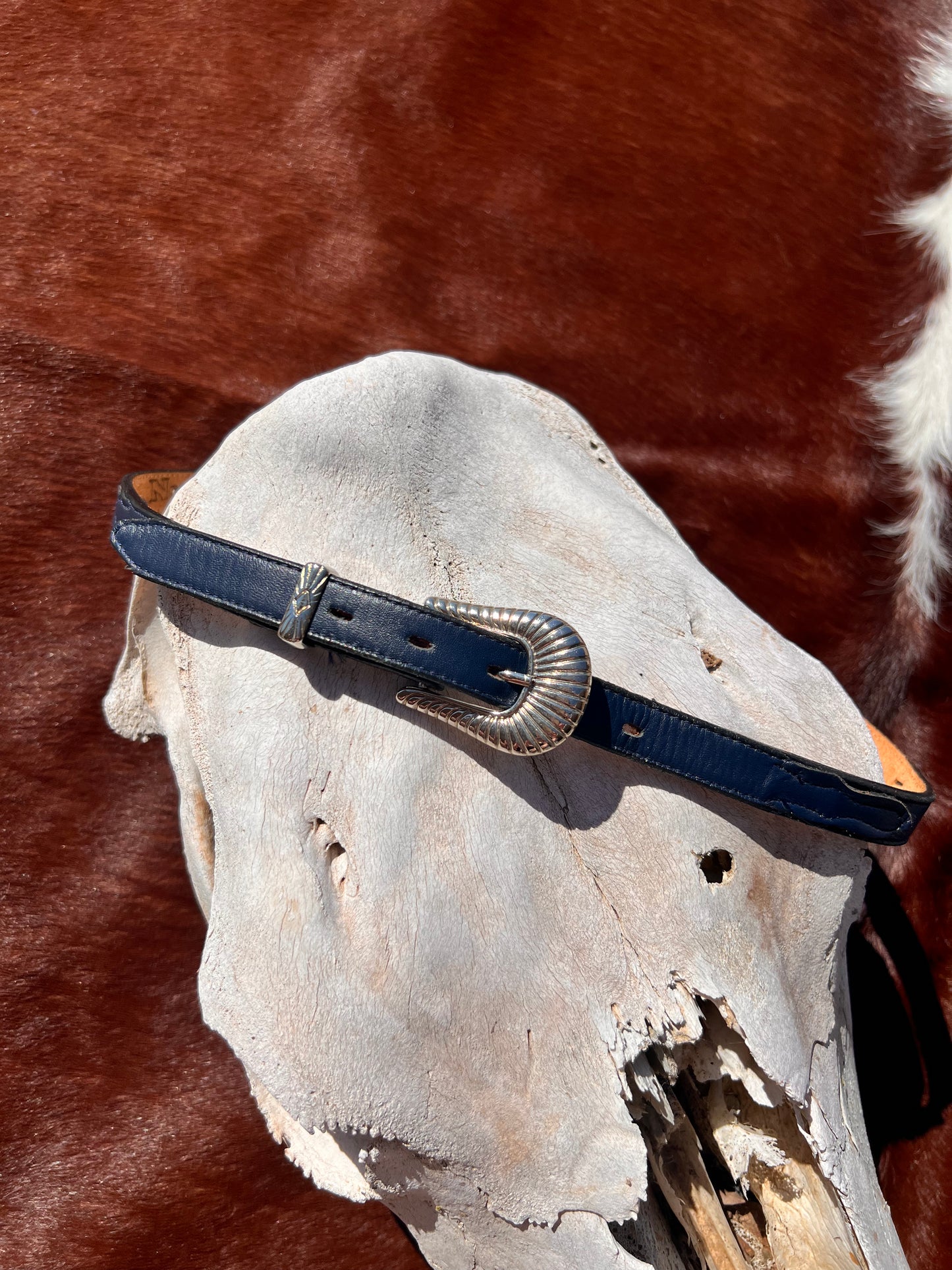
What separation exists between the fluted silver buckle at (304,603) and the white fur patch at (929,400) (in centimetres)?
73

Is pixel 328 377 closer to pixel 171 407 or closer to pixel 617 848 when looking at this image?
pixel 171 407

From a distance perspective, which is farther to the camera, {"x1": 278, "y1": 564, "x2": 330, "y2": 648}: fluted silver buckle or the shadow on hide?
the shadow on hide

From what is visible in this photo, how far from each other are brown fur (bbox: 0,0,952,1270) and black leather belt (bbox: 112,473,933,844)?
1.02 ft

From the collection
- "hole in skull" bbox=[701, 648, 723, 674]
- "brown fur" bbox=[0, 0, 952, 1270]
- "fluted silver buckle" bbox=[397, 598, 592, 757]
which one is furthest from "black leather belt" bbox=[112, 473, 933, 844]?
"brown fur" bbox=[0, 0, 952, 1270]

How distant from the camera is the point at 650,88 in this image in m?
0.97

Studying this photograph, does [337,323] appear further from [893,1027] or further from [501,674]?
[893,1027]

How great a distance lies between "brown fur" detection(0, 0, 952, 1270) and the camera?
3.05ft

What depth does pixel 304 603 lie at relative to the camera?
0.66 m

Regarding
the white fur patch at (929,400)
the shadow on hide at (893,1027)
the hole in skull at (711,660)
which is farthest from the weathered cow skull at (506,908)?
the white fur patch at (929,400)

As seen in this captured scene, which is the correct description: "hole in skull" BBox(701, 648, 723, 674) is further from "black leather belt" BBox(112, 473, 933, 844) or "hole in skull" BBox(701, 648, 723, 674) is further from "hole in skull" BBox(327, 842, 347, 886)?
"hole in skull" BBox(327, 842, 347, 886)

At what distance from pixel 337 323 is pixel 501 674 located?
54cm

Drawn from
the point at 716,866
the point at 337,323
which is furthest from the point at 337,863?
the point at 337,323

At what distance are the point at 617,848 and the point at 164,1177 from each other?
2.29 feet

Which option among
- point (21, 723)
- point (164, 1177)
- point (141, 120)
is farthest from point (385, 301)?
point (164, 1177)
